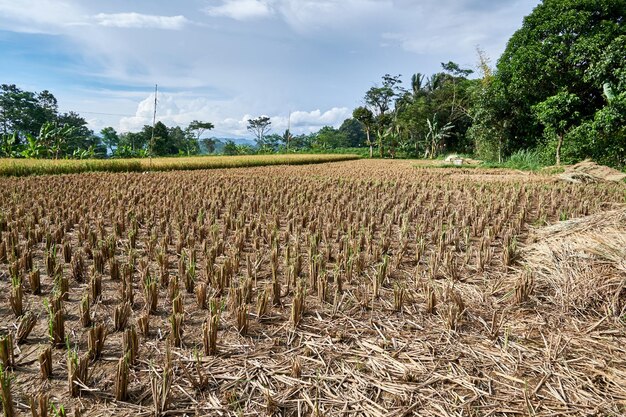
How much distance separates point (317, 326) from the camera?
301 centimetres

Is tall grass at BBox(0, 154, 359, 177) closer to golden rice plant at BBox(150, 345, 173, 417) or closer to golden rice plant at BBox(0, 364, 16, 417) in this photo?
golden rice plant at BBox(0, 364, 16, 417)

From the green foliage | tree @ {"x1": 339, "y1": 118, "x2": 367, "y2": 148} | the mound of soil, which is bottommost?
the mound of soil

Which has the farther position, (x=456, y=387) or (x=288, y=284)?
(x=288, y=284)

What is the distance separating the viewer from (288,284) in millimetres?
3770

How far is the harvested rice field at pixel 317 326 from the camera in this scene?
216cm

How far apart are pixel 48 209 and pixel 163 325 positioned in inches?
230

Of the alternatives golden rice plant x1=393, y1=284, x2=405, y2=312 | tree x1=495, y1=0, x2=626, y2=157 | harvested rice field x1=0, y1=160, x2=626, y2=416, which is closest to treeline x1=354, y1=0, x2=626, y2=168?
tree x1=495, y1=0, x2=626, y2=157

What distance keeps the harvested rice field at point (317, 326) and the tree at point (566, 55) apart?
45.9ft

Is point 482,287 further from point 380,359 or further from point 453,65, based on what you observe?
point 453,65

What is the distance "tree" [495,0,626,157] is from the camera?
15211mm

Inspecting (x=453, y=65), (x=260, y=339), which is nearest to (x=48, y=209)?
(x=260, y=339)

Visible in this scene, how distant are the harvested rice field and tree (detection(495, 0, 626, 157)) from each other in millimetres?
13992

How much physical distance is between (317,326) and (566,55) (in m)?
19.6

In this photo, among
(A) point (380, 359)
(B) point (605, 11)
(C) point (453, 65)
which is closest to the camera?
(A) point (380, 359)
